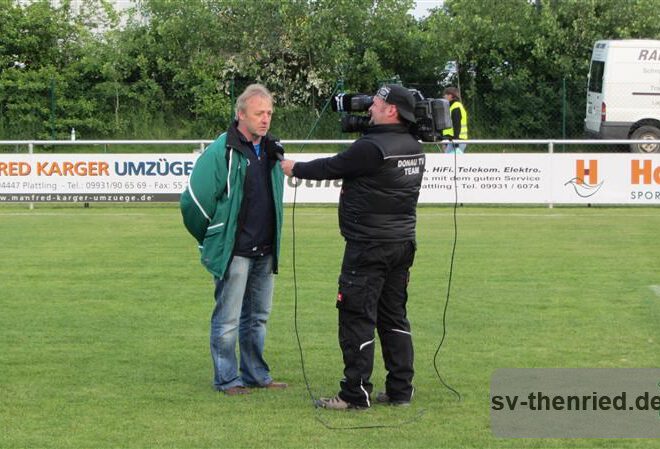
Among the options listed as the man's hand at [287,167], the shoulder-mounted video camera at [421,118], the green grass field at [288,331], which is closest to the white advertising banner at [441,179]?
the green grass field at [288,331]

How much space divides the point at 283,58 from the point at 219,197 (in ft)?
82.8

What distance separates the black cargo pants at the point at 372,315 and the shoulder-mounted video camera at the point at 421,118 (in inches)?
27.2

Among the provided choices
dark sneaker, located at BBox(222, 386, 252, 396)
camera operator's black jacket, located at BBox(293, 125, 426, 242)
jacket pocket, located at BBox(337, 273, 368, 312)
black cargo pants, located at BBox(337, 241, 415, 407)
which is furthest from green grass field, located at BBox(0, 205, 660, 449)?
camera operator's black jacket, located at BBox(293, 125, 426, 242)

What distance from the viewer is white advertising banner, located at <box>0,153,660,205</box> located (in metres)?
21.2

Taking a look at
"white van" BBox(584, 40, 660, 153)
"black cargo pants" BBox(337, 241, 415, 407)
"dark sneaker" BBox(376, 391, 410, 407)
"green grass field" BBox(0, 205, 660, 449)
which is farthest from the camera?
"white van" BBox(584, 40, 660, 153)

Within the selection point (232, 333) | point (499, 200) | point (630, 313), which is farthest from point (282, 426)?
point (499, 200)

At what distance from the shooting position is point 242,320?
8023 mm

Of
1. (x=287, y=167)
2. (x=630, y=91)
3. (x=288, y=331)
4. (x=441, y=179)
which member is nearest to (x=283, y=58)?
(x=630, y=91)

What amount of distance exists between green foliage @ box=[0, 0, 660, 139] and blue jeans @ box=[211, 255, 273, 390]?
863 inches

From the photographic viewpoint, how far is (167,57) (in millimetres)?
32656

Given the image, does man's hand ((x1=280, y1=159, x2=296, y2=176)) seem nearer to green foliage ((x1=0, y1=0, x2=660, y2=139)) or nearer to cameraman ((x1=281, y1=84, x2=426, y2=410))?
cameraman ((x1=281, y1=84, x2=426, y2=410))

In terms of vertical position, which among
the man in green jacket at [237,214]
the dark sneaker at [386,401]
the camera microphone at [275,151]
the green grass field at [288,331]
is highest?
the camera microphone at [275,151]

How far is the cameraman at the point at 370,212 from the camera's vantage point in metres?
7.23

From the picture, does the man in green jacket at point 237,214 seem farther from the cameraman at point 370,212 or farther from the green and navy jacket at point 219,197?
the cameraman at point 370,212
